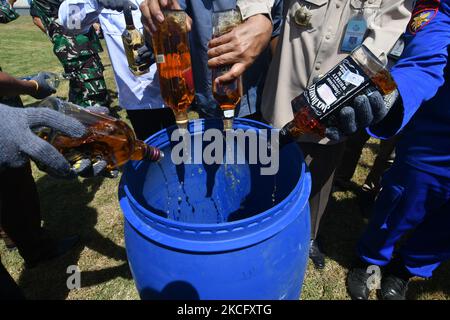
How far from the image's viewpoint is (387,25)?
1226 millimetres

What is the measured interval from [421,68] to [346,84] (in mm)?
399

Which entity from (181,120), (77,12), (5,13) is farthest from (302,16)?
(5,13)

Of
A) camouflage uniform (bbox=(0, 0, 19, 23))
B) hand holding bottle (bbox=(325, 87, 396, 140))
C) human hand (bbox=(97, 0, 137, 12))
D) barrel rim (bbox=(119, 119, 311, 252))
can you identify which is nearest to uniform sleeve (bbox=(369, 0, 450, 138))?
hand holding bottle (bbox=(325, 87, 396, 140))

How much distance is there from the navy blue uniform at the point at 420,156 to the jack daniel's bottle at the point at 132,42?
1121 millimetres

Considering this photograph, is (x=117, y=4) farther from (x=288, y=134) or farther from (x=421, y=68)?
(x=421, y=68)

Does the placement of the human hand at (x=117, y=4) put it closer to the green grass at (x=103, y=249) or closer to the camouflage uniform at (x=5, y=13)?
the camouflage uniform at (x=5, y=13)

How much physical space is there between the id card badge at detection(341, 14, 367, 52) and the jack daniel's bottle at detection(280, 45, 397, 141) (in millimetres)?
327

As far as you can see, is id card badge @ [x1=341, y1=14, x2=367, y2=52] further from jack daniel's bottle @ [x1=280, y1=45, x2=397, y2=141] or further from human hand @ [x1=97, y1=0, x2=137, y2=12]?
human hand @ [x1=97, y1=0, x2=137, y2=12]

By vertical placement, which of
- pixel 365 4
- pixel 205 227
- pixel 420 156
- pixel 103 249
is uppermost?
pixel 365 4

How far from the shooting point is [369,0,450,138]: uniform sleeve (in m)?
1.05

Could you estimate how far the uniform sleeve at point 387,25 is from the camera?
1.19 meters

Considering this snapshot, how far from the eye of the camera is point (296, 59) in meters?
1.42

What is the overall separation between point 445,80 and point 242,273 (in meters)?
1.12

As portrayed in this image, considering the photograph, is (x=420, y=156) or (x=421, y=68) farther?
(x=420, y=156)
